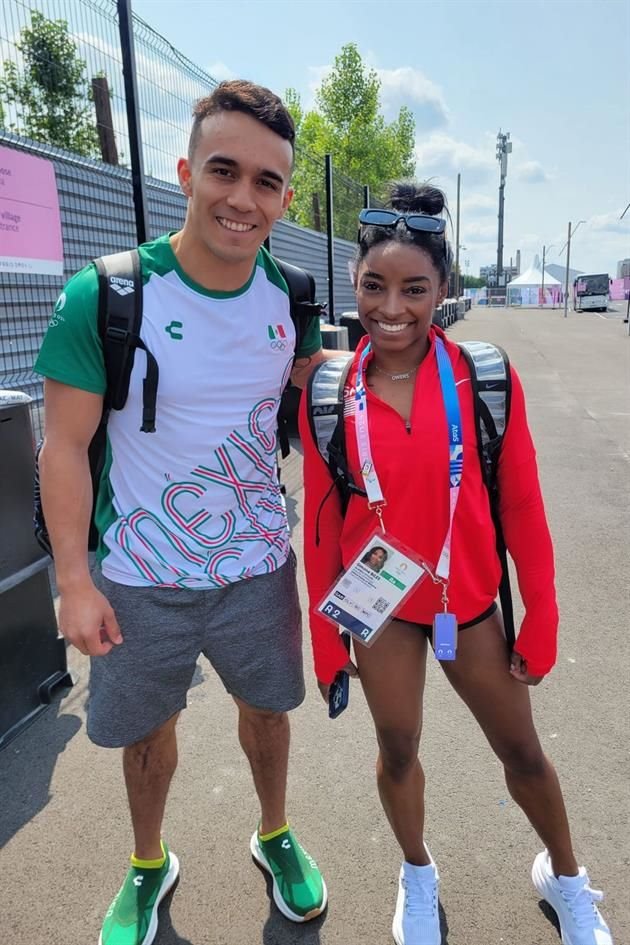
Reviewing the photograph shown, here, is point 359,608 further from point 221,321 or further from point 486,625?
point 221,321

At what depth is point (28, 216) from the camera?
180 inches

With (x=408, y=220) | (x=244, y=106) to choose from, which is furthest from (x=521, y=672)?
(x=244, y=106)

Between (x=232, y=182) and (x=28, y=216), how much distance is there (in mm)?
3517

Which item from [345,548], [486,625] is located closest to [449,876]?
[486,625]

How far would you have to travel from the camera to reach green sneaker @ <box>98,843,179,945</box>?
190cm

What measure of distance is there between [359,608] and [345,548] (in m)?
0.16

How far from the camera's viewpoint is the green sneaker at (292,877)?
1973 millimetres

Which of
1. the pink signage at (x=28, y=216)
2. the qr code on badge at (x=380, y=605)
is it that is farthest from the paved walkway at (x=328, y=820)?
the pink signage at (x=28, y=216)

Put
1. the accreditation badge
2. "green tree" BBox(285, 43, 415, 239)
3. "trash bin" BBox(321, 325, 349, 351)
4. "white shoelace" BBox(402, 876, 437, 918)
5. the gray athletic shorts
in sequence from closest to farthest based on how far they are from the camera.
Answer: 1. the accreditation badge
2. the gray athletic shorts
3. "white shoelace" BBox(402, 876, 437, 918)
4. "trash bin" BBox(321, 325, 349, 351)
5. "green tree" BBox(285, 43, 415, 239)

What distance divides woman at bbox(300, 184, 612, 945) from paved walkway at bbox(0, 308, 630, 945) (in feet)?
0.63

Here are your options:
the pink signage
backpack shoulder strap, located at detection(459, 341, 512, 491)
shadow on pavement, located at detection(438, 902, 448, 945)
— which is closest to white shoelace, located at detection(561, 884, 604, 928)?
shadow on pavement, located at detection(438, 902, 448, 945)

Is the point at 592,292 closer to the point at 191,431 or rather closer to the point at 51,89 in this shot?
the point at 51,89

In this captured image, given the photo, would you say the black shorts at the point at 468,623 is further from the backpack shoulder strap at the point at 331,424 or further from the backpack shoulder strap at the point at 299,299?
the backpack shoulder strap at the point at 299,299

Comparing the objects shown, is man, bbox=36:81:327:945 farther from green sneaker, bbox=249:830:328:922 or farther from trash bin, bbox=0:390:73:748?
trash bin, bbox=0:390:73:748
